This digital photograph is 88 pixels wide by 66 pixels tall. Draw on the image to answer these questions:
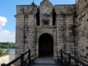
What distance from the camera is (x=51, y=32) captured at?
512 inches

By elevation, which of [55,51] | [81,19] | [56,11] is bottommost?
[55,51]

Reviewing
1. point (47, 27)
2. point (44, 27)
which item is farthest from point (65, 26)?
point (44, 27)

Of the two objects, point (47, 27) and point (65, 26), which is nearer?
point (65, 26)

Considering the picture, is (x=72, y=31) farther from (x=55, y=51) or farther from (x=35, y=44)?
(x=35, y=44)

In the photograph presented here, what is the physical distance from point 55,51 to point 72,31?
2.12m

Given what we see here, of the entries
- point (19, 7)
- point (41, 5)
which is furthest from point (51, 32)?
point (19, 7)

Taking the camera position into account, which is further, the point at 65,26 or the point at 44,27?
the point at 44,27

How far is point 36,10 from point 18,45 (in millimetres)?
3257

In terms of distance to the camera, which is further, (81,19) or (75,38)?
(75,38)

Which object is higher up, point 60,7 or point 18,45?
point 60,7

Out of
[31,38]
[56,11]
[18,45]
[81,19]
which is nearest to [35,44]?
[31,38]

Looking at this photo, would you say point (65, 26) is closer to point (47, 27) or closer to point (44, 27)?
point (47, 27)

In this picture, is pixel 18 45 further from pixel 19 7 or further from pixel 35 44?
pixel 19 7

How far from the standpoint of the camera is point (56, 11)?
13094mm
